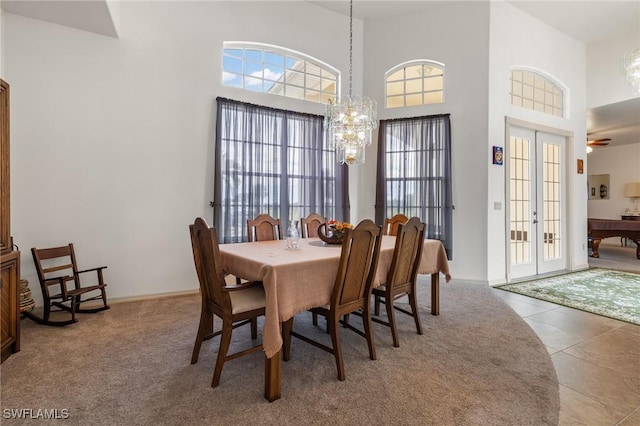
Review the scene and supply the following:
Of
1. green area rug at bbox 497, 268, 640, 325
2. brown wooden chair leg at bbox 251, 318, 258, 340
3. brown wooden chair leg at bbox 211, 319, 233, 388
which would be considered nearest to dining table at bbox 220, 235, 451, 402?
brown wooden chair leg at bbox 211, 319, 233, 388

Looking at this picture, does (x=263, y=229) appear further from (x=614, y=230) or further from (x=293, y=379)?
(x=614, y=230)

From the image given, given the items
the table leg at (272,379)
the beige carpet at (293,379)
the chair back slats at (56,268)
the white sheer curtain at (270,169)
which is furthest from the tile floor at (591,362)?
the chair back slats at (56,268)

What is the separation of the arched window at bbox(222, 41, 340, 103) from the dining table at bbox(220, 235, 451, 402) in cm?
274

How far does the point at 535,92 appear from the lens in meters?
5.38

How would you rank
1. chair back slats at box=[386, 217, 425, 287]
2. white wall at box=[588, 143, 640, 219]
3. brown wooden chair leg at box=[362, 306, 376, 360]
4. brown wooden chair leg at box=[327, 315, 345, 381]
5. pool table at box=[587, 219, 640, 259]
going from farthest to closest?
1. white wall at box=[588, 143, 640, 219]
2. pool table at box=[587, 219, 640, 259]
3. chair back slats at box=[386, 217, 425, 287]
4. brown wooden chair leg at box=[362, 306, 376, 360]
5. brown wooden chair leg at box=[327, 315, 345, 381]

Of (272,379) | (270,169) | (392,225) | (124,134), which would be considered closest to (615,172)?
(392,225)

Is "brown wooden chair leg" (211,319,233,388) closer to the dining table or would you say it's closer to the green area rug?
the dining table

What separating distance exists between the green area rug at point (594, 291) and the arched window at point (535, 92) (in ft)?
9.11

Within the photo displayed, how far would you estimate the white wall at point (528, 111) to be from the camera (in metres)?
4.69

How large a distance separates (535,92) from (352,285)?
521cm

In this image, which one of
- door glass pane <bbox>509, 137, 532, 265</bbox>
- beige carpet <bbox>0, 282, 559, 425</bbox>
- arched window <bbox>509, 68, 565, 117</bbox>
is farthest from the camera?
arched window <bbox>509, 68, 565, 117</bbox>

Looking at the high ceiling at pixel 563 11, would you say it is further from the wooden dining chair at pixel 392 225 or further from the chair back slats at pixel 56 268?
the chair back slats at pixel 56 268

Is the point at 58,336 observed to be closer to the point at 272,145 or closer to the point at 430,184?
the point at 272,145

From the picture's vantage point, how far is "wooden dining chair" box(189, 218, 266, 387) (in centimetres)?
195
